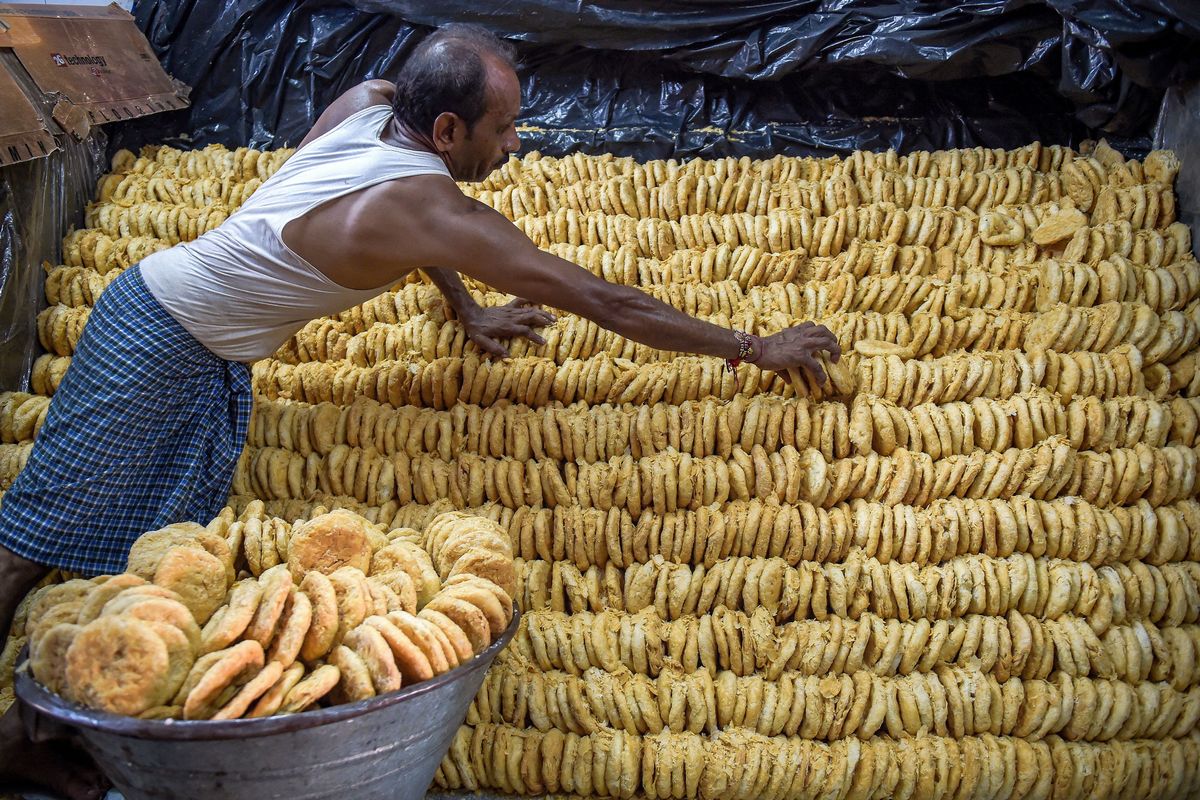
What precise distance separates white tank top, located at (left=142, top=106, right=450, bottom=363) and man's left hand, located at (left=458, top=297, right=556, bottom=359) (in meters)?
0.41

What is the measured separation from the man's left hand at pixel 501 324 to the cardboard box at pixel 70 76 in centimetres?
171

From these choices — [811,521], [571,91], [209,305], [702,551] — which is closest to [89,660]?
[209,305]

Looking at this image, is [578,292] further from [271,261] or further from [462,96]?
[271,261]

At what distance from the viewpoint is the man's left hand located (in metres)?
3.12

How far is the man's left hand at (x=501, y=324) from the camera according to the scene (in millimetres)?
3125

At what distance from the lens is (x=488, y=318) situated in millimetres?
3166

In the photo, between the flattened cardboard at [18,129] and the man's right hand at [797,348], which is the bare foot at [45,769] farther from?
the man's right hand at [797,348]

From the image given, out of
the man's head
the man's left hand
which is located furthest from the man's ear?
the man's left hand

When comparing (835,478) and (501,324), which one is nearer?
(835,478)

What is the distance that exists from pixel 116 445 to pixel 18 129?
1.38 m

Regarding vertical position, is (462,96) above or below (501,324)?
above

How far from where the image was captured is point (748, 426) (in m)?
2.92

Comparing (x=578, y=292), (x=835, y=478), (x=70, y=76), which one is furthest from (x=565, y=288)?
(x=70, y=76)

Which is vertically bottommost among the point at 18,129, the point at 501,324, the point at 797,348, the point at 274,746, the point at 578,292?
the point at 274,746
